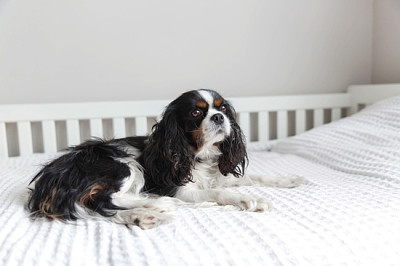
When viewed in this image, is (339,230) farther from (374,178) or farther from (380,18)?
(380,18)

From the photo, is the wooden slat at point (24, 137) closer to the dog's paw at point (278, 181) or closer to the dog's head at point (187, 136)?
the dog's head at point (187, 136)

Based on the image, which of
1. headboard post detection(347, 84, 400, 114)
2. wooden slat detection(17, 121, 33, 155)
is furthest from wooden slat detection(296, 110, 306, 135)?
wooden slat detection(17, 121, 33, 155)

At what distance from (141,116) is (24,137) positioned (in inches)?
24.8

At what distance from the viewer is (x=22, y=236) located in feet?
2.97

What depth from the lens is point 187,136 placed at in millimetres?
1322

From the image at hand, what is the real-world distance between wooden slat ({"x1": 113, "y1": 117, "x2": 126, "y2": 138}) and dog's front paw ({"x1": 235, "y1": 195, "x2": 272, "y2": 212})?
1107 mm

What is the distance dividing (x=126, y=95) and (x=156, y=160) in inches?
41.4

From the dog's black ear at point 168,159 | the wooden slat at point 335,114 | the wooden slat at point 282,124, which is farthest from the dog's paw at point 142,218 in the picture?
the wooden slat at point 335,114

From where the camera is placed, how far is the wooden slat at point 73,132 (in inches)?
79.7

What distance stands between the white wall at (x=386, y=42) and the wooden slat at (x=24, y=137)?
86.3 inches

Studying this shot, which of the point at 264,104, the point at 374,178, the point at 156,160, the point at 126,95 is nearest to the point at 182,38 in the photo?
the point at 126,95

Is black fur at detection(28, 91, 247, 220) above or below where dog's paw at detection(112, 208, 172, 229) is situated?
above

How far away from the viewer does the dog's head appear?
4.16 feet

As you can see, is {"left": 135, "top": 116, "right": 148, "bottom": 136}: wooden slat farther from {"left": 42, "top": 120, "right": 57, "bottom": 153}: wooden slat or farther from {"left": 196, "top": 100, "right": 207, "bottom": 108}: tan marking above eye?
{"left": 196, "top": 100, "right": 207, "bottom": 108}: tan marking above eye
